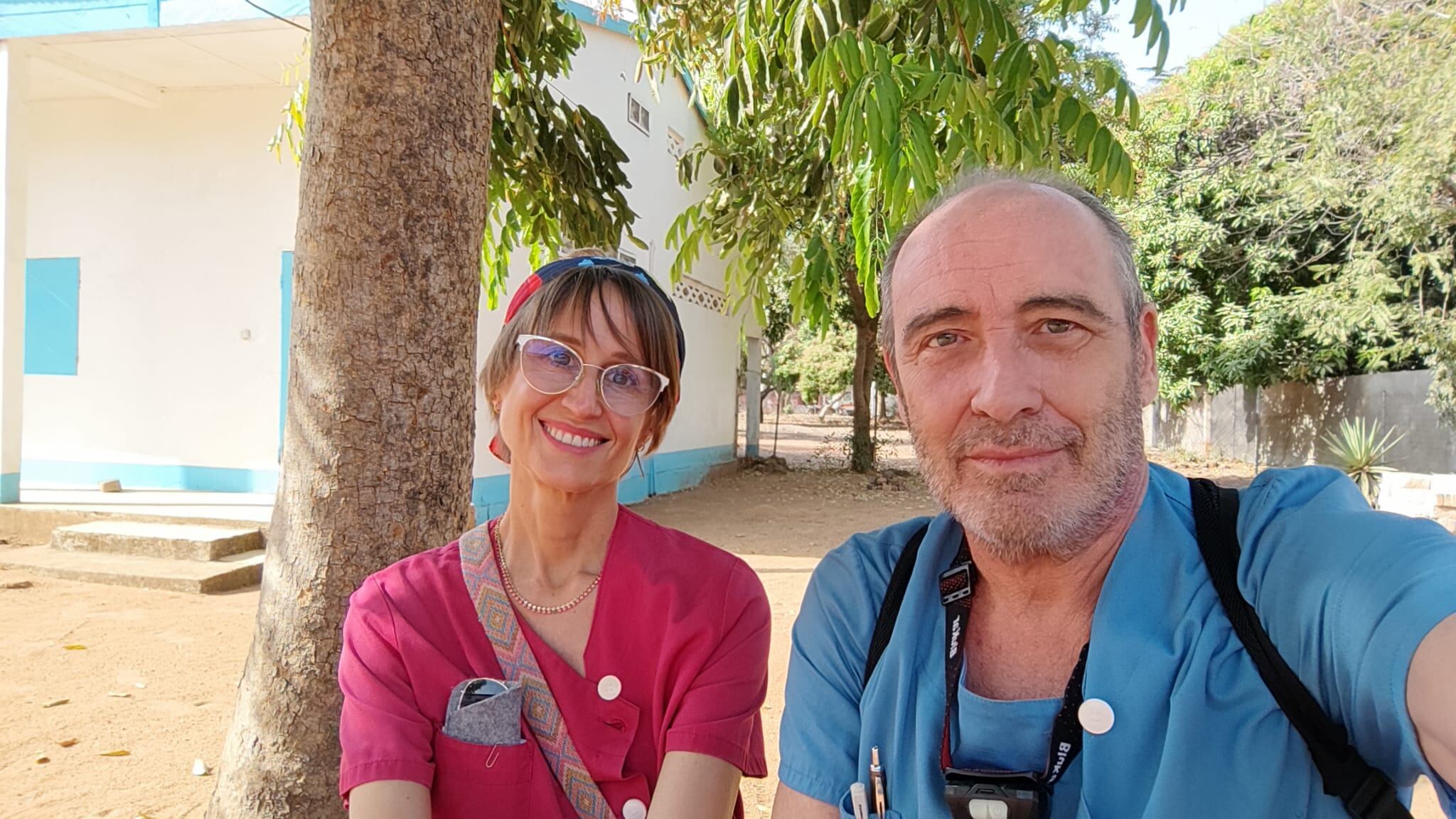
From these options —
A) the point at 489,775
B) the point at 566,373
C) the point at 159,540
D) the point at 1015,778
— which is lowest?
the point at 159,540

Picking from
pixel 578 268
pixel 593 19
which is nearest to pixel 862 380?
pixel 593 19

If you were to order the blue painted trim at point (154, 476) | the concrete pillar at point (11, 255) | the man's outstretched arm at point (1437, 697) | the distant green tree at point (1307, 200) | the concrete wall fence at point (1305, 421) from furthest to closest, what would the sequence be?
1. the concrete wall fence at point (1305, 421)
2. the distant green tree at point (1307, 200)
3. the blue painted trim at point (154, 476)
4. the concrete pillar at point (11, 255)
5. the man's outstretched arm at point (1437, 697)

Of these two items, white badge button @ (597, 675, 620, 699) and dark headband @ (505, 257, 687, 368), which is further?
dark headband @ (505, 257, 687, 368)

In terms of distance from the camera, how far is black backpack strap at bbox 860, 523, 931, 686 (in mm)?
1463

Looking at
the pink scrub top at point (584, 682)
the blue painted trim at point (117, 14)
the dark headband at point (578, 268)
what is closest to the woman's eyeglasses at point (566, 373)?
the dark headband at point (578, 268)

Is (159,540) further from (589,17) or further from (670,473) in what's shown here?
(670,473)

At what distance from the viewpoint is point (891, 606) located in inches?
59.0

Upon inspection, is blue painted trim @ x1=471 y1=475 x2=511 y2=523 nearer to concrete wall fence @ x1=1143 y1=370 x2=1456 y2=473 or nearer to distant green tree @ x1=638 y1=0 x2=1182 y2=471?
distant green tree @ x1=638 y1=0 x2=1182 y2=471

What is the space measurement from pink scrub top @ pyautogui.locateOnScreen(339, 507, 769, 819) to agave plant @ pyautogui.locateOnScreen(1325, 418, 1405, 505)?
45.0 ft

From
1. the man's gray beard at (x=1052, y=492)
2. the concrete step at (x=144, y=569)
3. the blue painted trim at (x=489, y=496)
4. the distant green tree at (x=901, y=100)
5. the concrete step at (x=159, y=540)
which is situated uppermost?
the distant green tree at (x=901, y=100)

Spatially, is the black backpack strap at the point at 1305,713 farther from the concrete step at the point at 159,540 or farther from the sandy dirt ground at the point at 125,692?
the concrete step at the point at 159,540

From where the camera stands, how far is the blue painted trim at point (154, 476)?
28.8ft

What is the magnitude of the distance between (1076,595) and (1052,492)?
0.63 ft

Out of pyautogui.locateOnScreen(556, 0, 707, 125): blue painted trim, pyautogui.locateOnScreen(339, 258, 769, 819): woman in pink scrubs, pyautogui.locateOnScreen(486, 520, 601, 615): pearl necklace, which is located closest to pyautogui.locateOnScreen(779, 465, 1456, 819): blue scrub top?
pyautogui.locateOnScreen(339, 258, 769, 819): woman in pink scrubs
